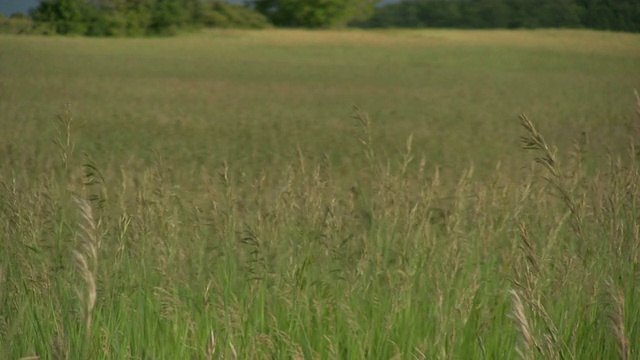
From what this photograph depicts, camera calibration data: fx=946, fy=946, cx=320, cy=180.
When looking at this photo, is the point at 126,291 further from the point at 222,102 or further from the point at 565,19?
the point at 565,19

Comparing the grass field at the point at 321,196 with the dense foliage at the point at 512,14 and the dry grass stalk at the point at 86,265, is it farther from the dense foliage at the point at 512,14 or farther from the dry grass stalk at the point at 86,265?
the dense foliage at the point at 512,14

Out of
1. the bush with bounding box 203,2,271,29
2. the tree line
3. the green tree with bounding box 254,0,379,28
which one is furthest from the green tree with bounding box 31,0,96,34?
the green tree with bounding box 254,0,379,28

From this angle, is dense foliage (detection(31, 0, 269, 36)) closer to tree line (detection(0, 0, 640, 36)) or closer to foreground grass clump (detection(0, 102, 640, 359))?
tree line (detection(0, 0, 640, 36))

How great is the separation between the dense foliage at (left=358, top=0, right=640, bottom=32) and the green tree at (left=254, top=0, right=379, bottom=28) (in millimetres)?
1382

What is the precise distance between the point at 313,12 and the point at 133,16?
30.7ft

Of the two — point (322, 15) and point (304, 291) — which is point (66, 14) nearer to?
point (322, 15)

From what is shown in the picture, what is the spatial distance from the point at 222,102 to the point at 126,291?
1603cm

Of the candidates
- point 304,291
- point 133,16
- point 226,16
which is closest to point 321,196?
point 304,291

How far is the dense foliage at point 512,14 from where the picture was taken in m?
44.0

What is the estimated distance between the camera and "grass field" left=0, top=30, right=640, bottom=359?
2580 mm

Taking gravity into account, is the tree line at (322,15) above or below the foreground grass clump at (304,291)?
below

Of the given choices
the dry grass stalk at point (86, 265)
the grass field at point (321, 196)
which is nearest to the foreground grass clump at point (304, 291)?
the grass field at point (321, 196)

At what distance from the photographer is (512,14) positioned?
4653 centimetres

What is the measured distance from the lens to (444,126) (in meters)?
15.2
